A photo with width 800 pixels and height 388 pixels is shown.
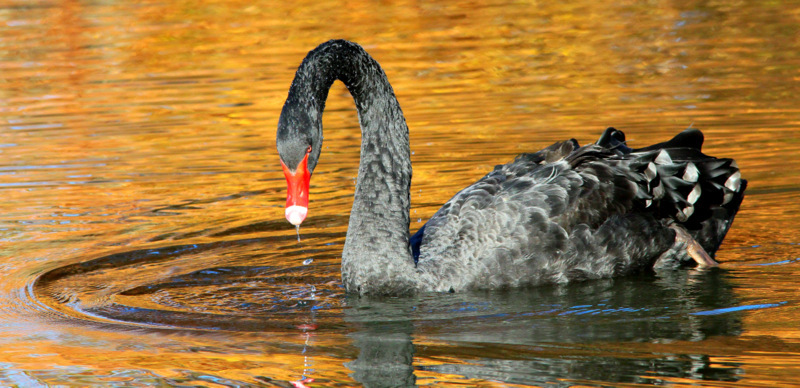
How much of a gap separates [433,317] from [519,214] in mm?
919

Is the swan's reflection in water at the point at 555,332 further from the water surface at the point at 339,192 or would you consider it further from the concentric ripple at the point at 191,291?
the concentric ripple at the point at 191,291

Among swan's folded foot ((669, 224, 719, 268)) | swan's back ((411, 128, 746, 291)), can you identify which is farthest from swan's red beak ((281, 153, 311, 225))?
swan's folded foot ((669, 224, 719, 268))

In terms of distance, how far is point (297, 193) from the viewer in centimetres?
505

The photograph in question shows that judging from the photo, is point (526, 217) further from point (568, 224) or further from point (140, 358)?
point (140, 358)

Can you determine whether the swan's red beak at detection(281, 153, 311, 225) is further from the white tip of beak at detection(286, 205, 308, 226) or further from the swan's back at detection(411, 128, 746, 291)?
the swan's back at detection(411, 128, 746, 291)

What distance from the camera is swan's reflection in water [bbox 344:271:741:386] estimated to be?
181 inches

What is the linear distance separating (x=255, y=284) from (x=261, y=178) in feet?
11.1

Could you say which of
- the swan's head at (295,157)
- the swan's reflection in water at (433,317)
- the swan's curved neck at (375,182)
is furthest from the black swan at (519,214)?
the swan's head at (295,157)

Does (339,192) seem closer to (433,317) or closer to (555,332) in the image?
(433,317)

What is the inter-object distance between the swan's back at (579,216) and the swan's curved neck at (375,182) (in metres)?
0.21

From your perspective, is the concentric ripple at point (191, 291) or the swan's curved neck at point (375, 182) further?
the swan's curved neck at point (375, 182)

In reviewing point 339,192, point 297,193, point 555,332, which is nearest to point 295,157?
point 297,193

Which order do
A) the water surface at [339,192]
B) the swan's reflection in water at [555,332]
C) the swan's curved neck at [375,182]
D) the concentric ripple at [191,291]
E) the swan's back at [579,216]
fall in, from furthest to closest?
the swan's back at [579,216]
the swan's curved neck at [375,182]
the concentric ripple at [191,291]
the water surface at [339,192]
the swan's reflection in water at [555,332]

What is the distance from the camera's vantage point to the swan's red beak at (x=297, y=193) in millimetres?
5016
